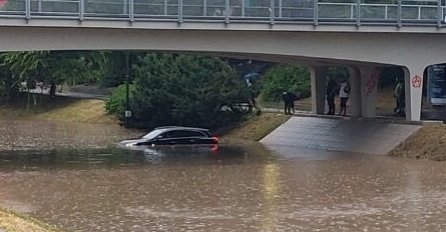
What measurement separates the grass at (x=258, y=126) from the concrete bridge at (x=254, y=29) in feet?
24.5

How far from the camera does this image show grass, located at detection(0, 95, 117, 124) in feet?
234

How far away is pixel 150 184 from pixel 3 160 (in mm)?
10496

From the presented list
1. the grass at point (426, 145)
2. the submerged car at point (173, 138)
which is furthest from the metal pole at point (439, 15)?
the submerged car at point (173, 138)

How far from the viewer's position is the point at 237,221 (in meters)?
23.6

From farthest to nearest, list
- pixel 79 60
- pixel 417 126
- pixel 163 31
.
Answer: pixel 79 60 → pixel 417 126 → pixel 163 31

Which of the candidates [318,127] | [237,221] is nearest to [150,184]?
[237,221]

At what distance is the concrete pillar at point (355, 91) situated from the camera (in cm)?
4853

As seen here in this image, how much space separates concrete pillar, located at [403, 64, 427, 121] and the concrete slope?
2.56ft

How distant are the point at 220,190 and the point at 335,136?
60.8 feet

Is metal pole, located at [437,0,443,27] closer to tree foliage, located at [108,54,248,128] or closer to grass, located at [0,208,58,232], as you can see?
tree foliage, located at [108,54,248,128]

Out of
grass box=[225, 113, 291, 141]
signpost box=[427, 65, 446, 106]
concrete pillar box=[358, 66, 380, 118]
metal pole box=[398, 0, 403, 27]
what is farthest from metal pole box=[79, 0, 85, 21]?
signpost box=[427, 65, 446, 106]

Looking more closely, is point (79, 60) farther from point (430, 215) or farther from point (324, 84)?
point (430, 215)

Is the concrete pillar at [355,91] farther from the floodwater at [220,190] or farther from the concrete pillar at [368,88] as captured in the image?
the floodwater at [220,190]

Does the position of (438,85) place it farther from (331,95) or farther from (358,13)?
(358,13)
